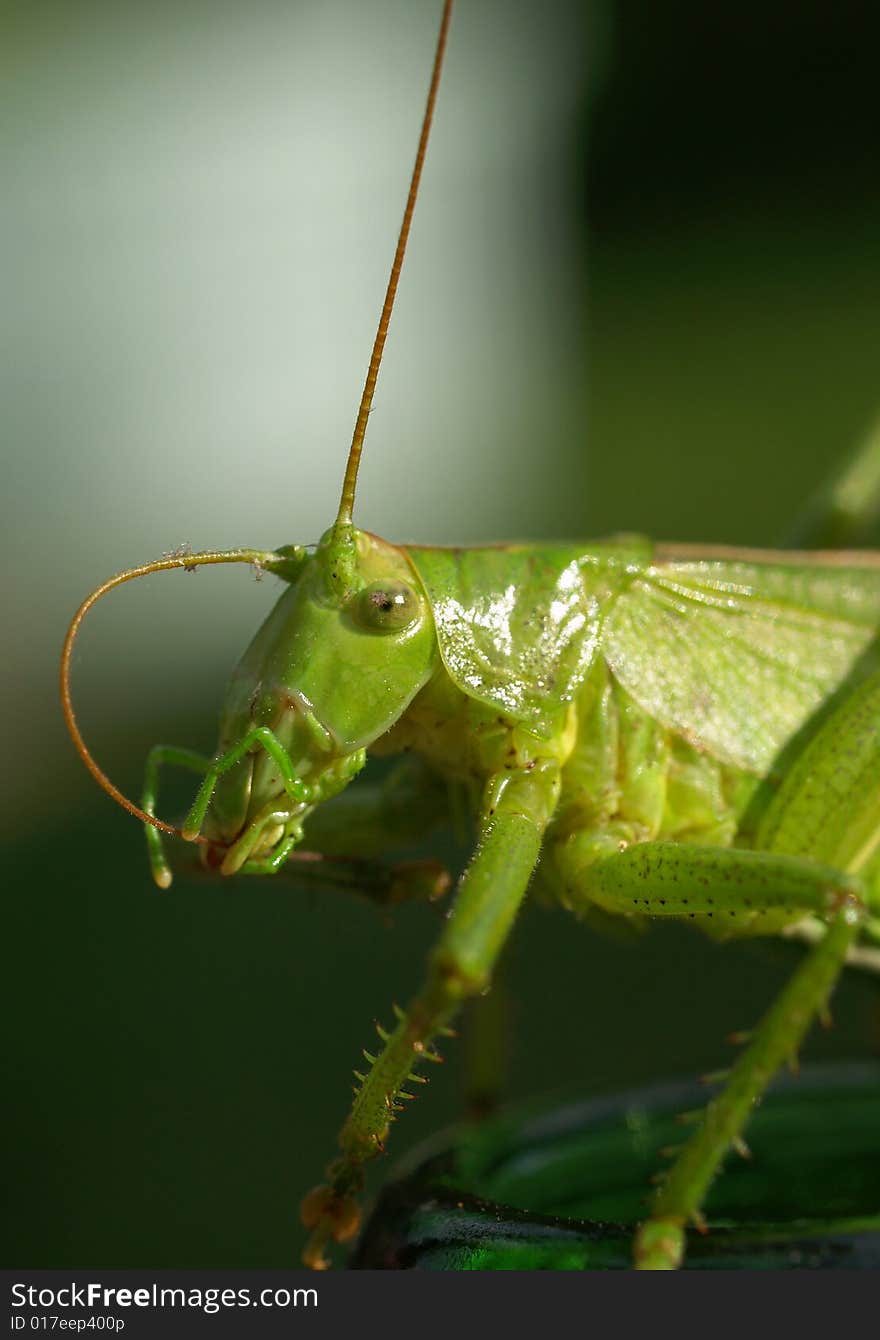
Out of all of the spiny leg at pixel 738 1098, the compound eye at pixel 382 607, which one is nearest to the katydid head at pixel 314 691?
the compound eye at pixel 382 607

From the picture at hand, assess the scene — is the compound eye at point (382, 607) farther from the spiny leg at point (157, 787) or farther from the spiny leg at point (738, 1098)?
the spiny leg at point (738, 1098)

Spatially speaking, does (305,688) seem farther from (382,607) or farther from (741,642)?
(741,642)

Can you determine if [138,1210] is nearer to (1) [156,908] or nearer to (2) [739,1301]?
(1) [156,908]

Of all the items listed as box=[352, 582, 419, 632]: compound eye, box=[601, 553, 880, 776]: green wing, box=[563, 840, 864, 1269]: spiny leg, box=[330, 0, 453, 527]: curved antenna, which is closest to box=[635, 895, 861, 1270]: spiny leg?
box=[563, 840, 864, 1269]: spiny leg

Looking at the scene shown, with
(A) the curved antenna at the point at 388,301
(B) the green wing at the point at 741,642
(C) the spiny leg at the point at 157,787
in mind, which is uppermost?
(A) the curved antenna at the point at 388,301

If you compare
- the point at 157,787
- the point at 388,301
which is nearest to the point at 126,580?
the point at 157,787

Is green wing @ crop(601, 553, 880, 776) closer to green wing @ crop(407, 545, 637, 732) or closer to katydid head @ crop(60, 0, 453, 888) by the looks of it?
green wing @ crop(407, 545, 637, 732)
